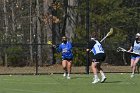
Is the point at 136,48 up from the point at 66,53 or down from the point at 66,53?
up

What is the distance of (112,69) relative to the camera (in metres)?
30.2

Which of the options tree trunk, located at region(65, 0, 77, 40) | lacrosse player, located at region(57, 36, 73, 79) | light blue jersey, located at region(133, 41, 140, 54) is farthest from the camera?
tree trunk, located at region(65, 0, 77, 40)

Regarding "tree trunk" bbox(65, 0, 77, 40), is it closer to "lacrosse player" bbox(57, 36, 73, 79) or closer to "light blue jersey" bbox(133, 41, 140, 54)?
"lacrosse player" bbox(57, 36, 73, 79)

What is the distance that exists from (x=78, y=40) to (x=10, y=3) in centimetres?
1109

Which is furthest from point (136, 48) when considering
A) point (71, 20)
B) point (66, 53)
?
point (71, 20)

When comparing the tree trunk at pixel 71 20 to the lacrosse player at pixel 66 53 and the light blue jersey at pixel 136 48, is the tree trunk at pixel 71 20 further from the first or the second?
the light blue jersey at pixel 136 48

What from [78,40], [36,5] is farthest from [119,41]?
[36,5]

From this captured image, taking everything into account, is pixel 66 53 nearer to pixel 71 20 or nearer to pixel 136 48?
pixel 136 48

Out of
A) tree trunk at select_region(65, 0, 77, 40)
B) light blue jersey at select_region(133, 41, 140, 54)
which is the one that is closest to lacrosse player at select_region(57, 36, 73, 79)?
light blue jersey at select_region(133, 41, 140, 54)

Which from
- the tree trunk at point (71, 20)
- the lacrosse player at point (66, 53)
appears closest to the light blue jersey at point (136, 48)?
the lacrosse player at point (66, 53)

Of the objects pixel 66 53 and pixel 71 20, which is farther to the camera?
pixel 71 20

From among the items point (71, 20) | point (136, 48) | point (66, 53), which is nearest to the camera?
point (66, 53)

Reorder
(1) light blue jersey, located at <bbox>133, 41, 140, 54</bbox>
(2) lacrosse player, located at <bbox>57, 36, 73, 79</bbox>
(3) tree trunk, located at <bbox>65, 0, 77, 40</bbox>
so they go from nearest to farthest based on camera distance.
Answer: (2) lacrosse player, located at <bbox>57, 36, 73, 79</bbox> → (1) light blue jersey, located at <bbox>133, 41, 140, 54</bbox> → (3) tree trunk, located at <bbox>65, 0, 77, 40</bbox>

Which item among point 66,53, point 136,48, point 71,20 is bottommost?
point 66,53
